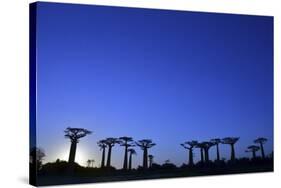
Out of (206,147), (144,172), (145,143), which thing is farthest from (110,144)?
(206,147)

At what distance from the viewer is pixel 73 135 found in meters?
8.50

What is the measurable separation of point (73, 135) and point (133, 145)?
73 cm

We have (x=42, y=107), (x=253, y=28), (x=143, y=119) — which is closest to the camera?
(x=42, y=107)

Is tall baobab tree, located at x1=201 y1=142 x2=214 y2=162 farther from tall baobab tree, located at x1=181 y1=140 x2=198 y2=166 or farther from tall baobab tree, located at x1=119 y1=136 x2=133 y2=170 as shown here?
tall baobab tree, located at x1=119 y1=136 x2=133 y2=170

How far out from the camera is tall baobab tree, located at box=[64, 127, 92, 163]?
848 cm

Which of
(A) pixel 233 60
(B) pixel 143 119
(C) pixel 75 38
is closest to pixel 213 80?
(A) pixel 233 60

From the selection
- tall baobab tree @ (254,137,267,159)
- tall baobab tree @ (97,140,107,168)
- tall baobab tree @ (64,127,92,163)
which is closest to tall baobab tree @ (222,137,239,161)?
tall baobab tree @ (254,137,267,159)

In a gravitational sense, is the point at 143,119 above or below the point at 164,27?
below

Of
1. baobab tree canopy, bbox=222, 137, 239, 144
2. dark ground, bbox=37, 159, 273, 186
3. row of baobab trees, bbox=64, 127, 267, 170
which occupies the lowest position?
dark ground, bbox=37, 159, 273, 186

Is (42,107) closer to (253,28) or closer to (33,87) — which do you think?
(33,87)

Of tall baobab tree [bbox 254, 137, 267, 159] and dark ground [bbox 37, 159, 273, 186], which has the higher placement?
tall baobab tree [bbox 254, 137, 267, 159]

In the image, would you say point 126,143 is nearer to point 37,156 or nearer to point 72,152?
point 72,152

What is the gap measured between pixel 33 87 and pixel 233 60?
2446 millimetres

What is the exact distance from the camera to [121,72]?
8.77 metres
